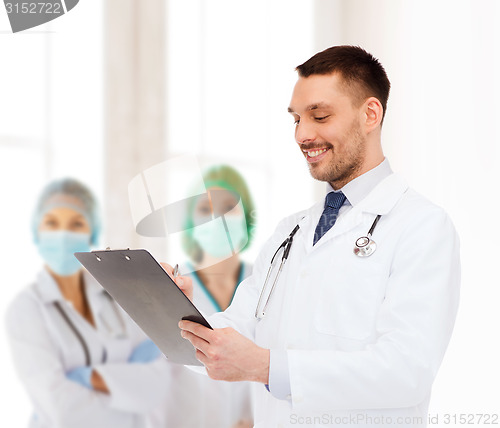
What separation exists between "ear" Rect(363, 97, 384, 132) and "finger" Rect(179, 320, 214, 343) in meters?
0.60

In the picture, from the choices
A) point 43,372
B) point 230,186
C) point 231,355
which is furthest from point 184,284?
point 230,186

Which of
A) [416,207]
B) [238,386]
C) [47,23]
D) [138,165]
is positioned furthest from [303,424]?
[47,23]

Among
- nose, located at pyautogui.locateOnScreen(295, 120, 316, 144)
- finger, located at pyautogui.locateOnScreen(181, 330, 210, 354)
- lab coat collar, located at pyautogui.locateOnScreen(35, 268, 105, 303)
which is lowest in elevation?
lab coat collar, located at pyautogui.locateOnScreen(35, 268, 105, 303)

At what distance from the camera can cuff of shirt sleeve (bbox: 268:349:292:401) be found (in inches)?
47.4

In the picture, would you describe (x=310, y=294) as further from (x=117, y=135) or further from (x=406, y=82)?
(x=406, y=82)

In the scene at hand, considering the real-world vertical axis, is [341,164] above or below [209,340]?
above

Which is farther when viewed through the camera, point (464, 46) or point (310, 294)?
point (464, 46)

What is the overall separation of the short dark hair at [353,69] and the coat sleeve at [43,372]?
5.05 ft

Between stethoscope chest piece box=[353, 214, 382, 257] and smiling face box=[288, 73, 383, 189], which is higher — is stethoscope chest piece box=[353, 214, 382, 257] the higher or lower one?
the lower one

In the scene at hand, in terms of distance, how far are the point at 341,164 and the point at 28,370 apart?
1.60 meters

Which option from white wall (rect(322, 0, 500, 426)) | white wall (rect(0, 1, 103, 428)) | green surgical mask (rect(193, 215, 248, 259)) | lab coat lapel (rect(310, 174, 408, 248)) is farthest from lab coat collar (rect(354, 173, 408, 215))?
white wall (rect(322, 0, 500, 426))

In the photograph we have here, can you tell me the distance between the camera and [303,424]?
1.30 m

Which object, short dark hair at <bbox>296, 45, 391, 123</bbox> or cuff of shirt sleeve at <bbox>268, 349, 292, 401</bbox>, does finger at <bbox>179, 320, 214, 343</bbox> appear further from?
short dark hair at <bbox>296, 45, 391, 123</bbox>

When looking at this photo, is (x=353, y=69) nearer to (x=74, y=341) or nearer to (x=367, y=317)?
(x=367, y=317)
